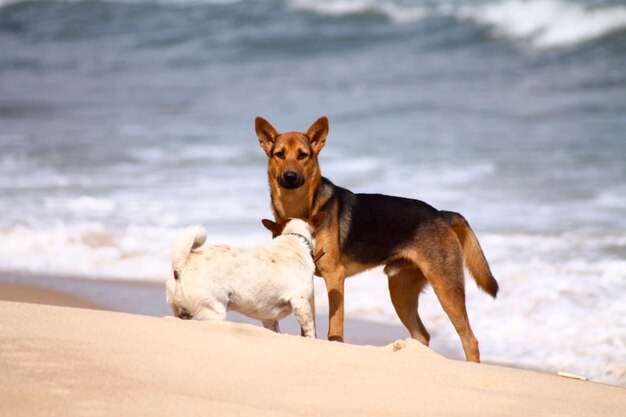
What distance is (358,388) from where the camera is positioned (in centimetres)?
532

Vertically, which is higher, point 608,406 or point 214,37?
point 214,37

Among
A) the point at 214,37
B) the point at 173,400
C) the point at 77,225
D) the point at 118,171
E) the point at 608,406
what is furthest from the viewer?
the point at 214,37

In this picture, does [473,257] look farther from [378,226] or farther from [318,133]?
[318,133]

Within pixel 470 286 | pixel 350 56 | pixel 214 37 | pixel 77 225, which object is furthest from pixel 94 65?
pixel 470 286

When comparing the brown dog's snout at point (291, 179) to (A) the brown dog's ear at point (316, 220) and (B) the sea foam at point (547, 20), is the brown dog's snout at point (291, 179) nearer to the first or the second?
(A) the brown dog's ear at point (316, 220)

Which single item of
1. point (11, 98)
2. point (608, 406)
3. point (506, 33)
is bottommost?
point (608, 406)

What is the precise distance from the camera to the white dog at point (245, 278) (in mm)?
6523

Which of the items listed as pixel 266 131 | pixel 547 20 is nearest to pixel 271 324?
pixel 266 131

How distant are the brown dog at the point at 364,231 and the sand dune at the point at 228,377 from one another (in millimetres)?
1679

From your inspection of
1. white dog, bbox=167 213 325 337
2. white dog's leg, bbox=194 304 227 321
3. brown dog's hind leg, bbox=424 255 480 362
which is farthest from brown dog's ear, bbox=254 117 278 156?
white dog's leg, bbox=194 304 227 321

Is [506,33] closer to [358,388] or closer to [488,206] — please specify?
[488,206]

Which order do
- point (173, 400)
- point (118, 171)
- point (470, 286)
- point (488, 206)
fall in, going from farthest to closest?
point (118, 171) → point (488, 206) → point (470, 286) → point (173, 400)

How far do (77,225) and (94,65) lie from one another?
16.5 m

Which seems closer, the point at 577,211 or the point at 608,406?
the point at 608,406
